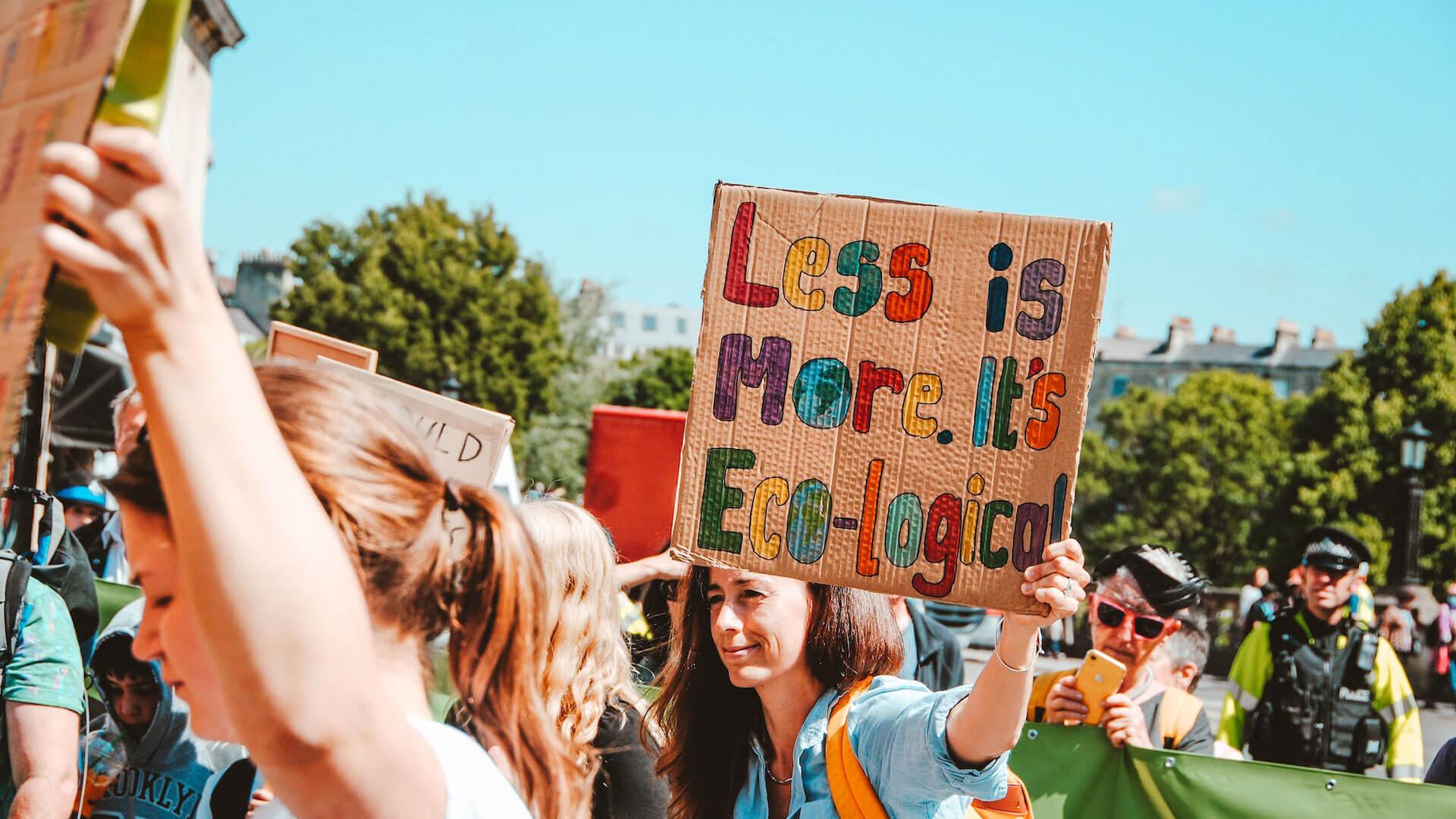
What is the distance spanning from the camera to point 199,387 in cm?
114

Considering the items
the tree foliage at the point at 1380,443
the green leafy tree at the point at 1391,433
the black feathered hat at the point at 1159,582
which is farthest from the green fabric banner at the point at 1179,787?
the green leafy tree at the point at 1391,433

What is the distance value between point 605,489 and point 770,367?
423cm

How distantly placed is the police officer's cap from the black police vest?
0.89ft

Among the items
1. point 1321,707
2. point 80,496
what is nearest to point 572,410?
point 80,496

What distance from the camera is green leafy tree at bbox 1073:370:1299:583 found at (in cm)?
5925

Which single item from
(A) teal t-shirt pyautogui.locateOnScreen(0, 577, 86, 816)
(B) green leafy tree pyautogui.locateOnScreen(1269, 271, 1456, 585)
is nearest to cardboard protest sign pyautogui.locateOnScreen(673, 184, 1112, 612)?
(A) teal t-shirt pyautogui.locateOnScreen(0, 577, 86, 816)

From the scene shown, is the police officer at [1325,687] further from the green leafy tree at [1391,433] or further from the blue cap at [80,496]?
the green leafy tree at [1391,433]

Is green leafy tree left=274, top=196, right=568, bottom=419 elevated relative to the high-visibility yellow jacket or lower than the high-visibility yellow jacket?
elevated

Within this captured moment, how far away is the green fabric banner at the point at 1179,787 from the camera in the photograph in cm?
426

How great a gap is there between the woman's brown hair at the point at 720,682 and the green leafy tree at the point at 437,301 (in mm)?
30960

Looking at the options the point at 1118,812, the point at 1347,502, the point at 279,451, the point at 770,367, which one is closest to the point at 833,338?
the point at 770,367

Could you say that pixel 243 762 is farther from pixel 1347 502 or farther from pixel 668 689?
pixel 1347 502

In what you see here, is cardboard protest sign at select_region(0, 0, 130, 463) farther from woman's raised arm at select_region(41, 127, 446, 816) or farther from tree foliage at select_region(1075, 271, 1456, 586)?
tree foliage at select_region(1075, 271, 1456, 586)

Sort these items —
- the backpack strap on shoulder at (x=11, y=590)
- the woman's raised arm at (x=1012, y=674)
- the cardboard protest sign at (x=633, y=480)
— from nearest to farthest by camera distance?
the woman's raised arm at (x=1012, y=674)
the backpack strap on shoulder at (x=11, y=590)
the cardboard protest sign at (x=633, y=480)
